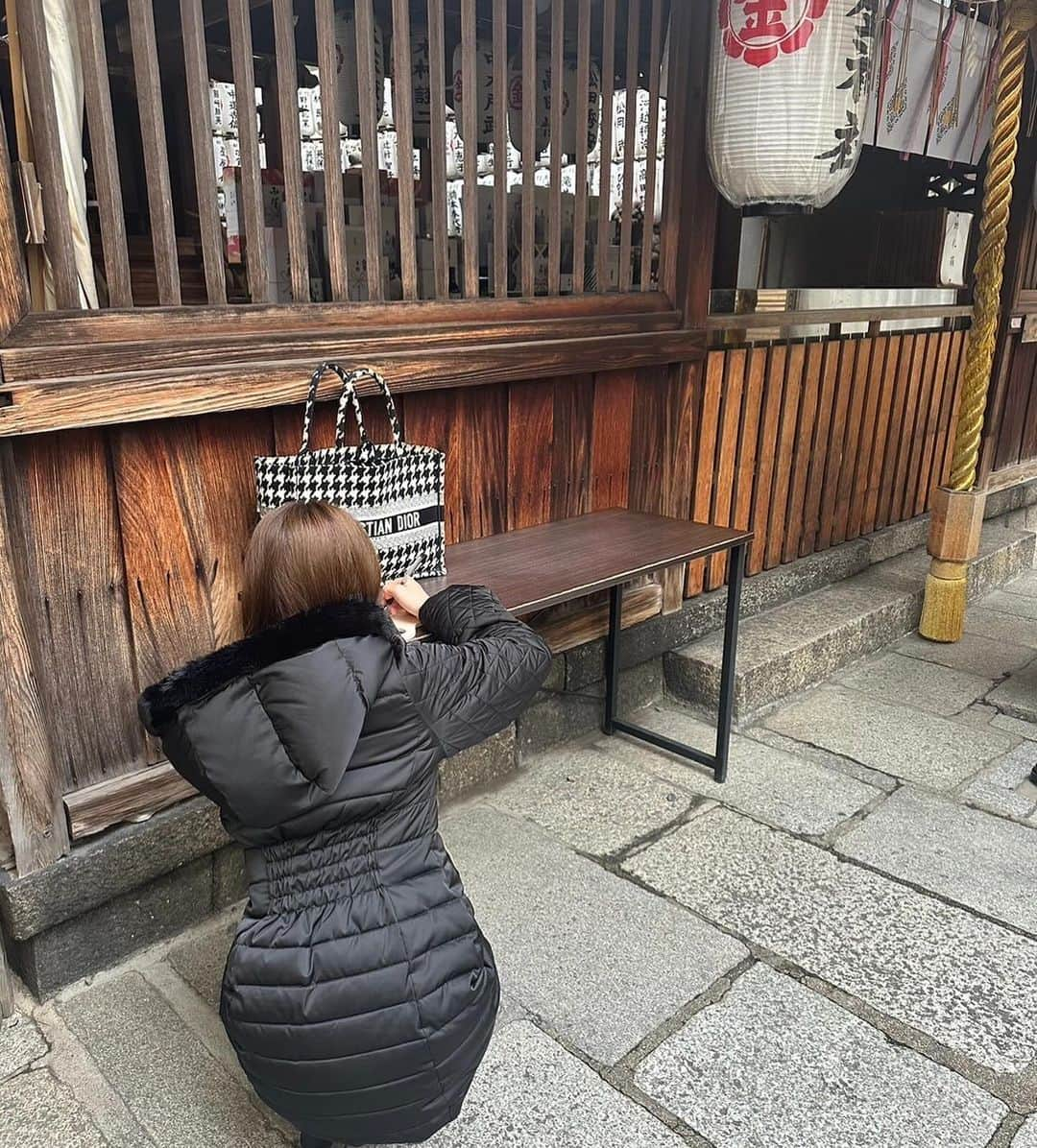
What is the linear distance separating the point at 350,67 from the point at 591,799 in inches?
127

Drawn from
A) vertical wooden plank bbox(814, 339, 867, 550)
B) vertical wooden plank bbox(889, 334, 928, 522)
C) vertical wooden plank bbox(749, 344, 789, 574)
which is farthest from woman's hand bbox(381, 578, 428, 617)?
vertical wooden plank bbox(889, 334, 928, 522)

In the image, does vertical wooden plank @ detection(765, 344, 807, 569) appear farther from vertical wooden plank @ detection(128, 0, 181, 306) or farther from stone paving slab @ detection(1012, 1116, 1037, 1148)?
vertical wooden plank @ detection(128, 0, 181, 306)

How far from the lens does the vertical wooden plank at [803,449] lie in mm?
5492

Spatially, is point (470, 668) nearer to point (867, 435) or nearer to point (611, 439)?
point (611, 439)

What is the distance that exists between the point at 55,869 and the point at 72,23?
239 cm

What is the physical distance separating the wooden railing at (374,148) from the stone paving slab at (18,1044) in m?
2.12

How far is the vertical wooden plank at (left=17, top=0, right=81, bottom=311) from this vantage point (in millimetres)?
2414

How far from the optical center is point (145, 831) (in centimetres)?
304

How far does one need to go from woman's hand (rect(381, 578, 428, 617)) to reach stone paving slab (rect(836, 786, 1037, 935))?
7.00 ft

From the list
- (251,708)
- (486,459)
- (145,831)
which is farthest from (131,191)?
(251,708)

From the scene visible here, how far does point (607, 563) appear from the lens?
11.7ft

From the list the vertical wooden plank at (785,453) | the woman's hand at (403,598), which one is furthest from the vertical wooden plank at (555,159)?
the vertical wooden plank at (785,453)

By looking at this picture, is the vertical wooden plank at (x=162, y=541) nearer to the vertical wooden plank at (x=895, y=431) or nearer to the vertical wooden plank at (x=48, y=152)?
the vertical wooden plank at (x=48, y=152)

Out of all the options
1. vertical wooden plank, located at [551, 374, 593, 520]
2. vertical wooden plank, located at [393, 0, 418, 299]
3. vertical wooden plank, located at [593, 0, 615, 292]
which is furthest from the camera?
vertical wooden plank, located at [551, 374, 593, 520]
